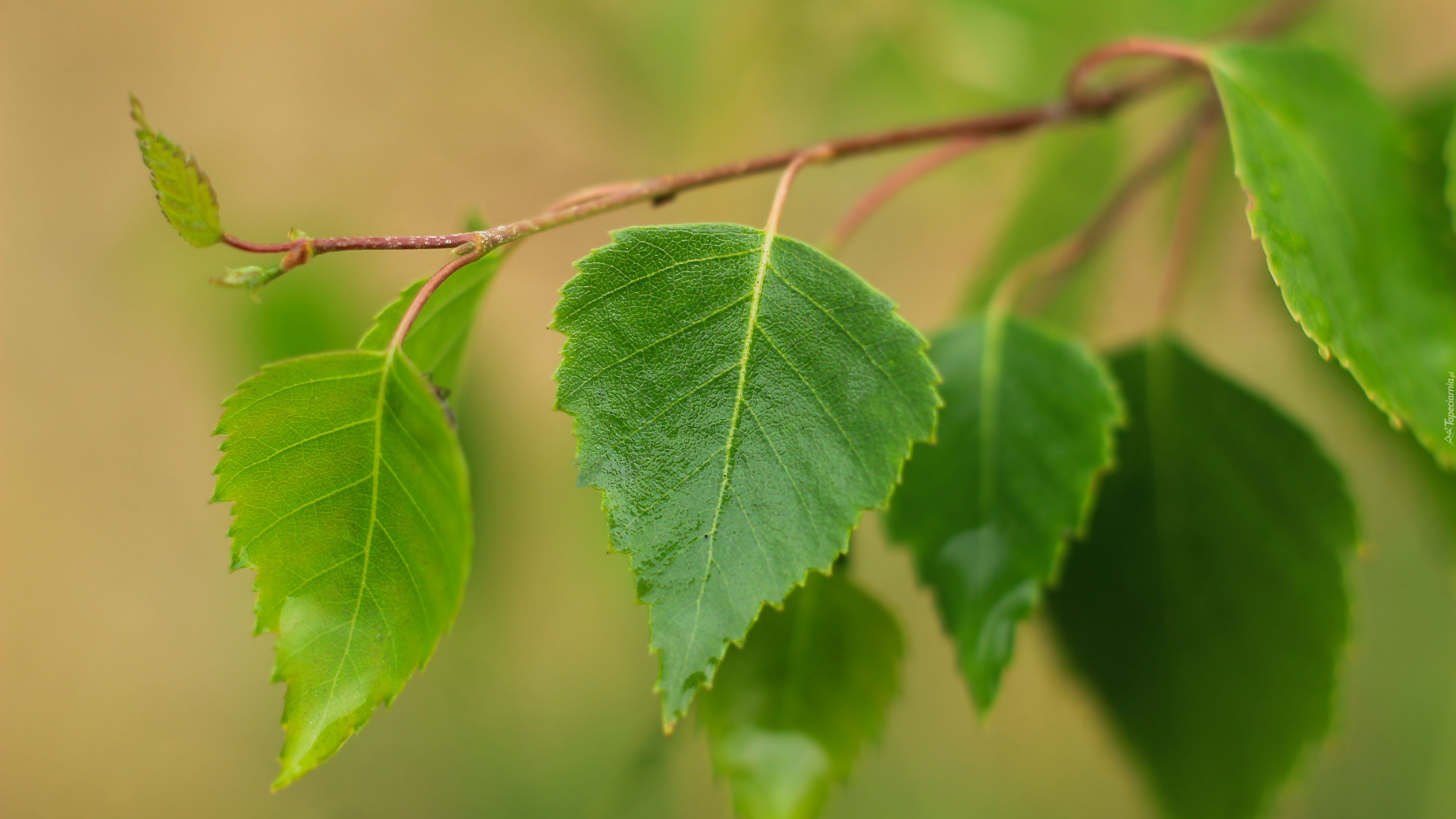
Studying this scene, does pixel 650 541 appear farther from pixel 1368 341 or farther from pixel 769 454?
pixel 1368 341

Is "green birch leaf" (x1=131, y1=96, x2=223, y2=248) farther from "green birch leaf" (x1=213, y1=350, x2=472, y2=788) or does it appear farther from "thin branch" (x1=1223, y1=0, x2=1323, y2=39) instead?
"thin branch" (x1=1223, y1=0, x2=1323, y2=39)

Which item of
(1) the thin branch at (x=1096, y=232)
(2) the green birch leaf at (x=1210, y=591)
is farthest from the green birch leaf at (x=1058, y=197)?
(2) the green birch leaf at (x=1210, y=591)

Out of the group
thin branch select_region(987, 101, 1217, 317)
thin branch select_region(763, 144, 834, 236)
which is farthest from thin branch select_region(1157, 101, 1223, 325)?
thin branch select_region(763, 144, 834, 236)

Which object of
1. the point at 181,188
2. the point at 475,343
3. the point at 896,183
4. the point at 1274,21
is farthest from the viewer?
the point at 475,343

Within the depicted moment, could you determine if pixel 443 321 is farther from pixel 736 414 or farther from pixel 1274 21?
pixel 1274 21

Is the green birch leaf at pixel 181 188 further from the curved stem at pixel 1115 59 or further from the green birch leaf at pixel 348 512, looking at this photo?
the curved stem at pixel 1115 59

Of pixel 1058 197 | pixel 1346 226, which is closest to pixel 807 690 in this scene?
pixel 1346 226
